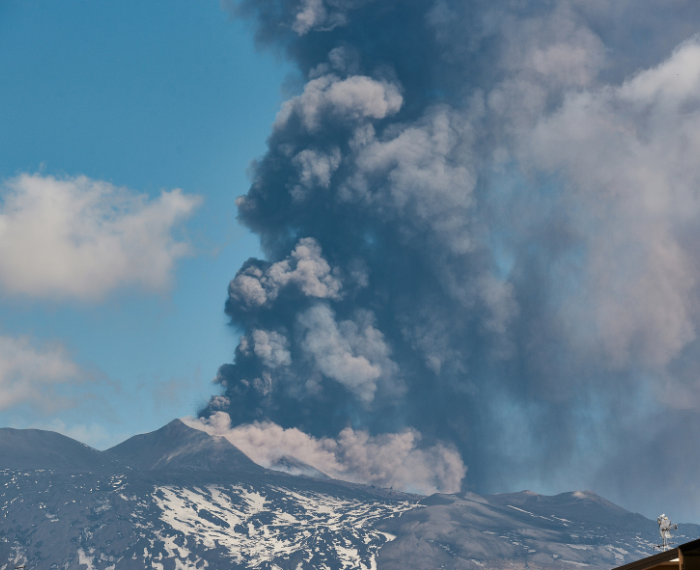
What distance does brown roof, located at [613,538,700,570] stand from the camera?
12469mm

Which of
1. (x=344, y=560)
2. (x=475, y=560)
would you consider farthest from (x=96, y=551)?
(x=475, y=560)

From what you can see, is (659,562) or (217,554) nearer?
(659,562)

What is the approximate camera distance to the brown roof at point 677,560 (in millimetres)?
12469

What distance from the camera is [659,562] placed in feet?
45.0

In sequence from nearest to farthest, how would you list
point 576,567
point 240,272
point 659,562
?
1. point 659,562
2. point 240,272
3. point 576,567

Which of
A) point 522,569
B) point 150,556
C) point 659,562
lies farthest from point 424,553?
point 659,562

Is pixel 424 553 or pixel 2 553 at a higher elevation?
pixel 424 553

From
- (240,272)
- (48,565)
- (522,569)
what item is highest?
(240,272)

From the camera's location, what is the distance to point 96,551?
641 ft

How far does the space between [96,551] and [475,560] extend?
351ft

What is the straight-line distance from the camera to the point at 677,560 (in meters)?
13.4

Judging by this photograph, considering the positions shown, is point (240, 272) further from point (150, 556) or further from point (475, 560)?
point (475, 560)

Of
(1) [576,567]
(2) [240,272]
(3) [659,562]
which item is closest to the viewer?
(3) [659,562]

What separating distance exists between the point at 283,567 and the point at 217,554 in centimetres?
2086
